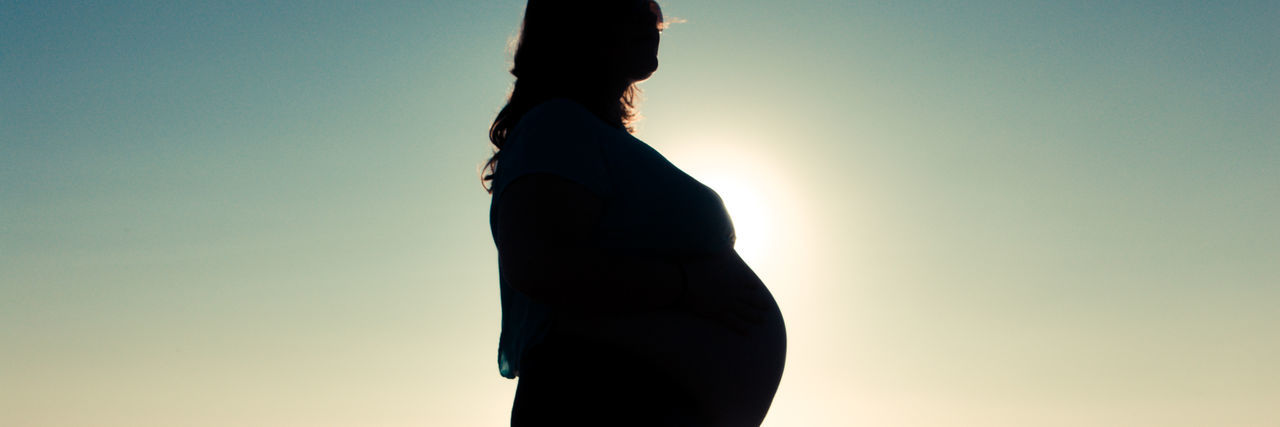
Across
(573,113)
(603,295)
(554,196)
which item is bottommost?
(603,295)

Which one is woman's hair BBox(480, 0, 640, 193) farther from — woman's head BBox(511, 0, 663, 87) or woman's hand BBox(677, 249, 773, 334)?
woman's hand BBox(677, 249, 773, 334)

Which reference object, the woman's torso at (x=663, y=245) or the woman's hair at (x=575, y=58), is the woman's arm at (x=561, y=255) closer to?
the woman's torso at (x=663, y=245)

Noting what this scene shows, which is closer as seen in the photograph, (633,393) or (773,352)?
(633,393)

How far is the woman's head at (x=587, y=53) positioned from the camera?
1877 mm

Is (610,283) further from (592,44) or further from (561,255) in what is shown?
(592,44)

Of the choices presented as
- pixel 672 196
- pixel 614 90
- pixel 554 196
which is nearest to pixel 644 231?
pixel 672 196

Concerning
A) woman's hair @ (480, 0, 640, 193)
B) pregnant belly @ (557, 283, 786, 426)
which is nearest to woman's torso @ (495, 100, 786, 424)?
pregnant belly @ (557, 283, 786, 426)

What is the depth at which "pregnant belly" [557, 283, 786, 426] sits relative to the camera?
154cm

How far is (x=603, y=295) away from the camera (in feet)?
4.91

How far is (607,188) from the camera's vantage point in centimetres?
158

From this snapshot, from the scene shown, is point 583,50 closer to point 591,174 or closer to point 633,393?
point 591,174

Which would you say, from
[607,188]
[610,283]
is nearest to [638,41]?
[607,188]

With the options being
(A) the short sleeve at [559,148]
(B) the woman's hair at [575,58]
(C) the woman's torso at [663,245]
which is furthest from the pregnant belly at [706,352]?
(B) the woman's hair at [575,58]

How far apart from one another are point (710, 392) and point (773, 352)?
272mm
